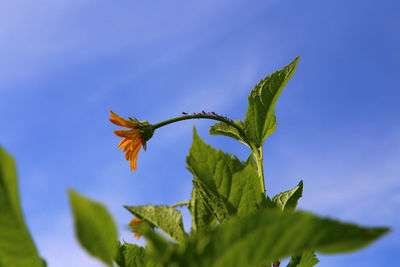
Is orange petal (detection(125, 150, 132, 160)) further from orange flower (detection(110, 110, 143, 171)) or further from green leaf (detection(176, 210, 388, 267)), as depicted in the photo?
green leaf (detection(176, 210, 388, 267))

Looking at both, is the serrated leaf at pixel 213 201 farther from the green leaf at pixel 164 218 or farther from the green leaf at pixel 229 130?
the green leaf at pixel 229 130

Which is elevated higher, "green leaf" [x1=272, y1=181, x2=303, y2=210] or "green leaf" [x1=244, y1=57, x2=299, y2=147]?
"green leaf" [x1=244, y1=57, x2=299, y2=147]

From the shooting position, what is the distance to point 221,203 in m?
1.07

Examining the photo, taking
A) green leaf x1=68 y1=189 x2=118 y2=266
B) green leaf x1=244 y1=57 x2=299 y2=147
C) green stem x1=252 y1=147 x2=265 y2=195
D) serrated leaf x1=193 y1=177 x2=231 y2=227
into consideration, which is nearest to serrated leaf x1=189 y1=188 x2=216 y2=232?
serrated leaf x1=193 y1=177 x2=231 y2=227

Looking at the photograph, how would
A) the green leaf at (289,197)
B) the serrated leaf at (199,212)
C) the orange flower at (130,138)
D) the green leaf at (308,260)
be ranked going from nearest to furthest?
the serrated leaf at (199,212), the green leaf at (289,197), the green leaf at (308,260), the orange flower at (130,138)


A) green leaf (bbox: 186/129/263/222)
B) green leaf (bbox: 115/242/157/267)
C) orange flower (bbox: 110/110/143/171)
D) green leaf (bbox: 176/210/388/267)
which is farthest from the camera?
orange flower (bbox: 110/110/143/171)

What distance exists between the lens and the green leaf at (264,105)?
2121mm

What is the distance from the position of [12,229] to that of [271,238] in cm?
49

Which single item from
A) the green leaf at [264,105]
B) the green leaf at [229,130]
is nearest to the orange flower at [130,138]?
the green leaf at [229,130]

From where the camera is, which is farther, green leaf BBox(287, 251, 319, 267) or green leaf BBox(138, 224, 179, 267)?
green leaf BBox(287, 251, 319, 267)

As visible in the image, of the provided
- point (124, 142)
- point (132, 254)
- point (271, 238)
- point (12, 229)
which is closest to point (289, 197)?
point (132, 254)

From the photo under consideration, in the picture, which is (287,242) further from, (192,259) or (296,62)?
(296,62)

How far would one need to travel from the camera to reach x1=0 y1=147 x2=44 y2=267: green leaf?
2.26 ft

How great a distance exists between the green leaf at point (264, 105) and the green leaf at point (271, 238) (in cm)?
154
